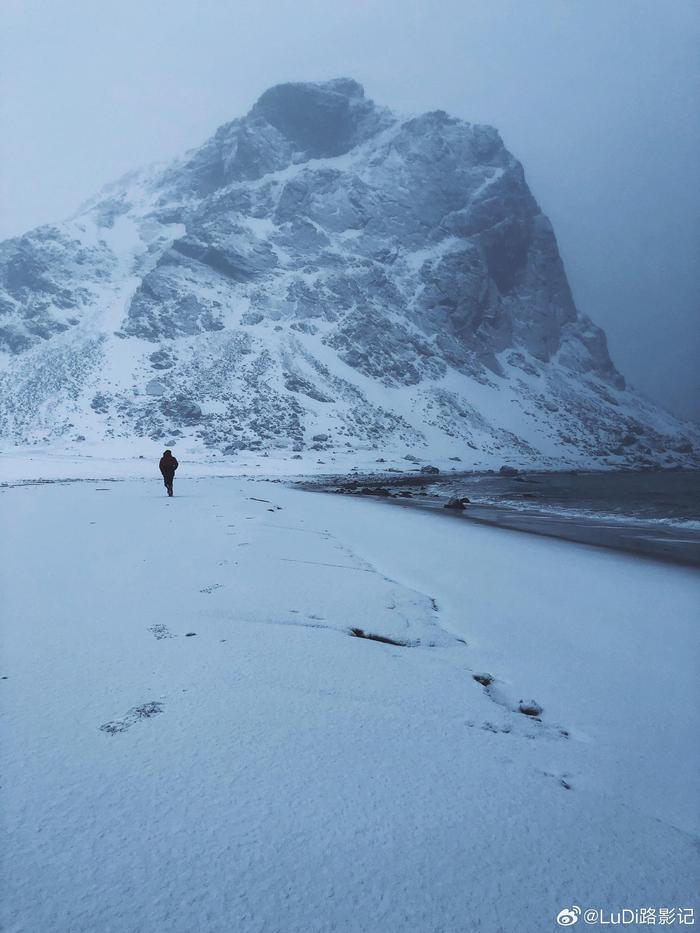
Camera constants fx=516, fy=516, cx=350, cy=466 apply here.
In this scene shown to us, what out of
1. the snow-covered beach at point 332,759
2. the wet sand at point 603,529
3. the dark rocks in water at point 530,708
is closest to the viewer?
the snow-covered beach at point 332,759

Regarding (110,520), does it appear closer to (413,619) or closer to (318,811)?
(413,619)

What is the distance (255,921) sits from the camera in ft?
4.46

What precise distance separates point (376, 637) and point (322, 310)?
294 ft

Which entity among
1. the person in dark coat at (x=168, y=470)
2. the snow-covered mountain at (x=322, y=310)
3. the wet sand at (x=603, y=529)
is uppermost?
the snow-covered mountain at (x=322, y=310)

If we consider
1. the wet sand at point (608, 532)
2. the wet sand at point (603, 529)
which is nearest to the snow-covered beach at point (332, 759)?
the wet sand at point (608, 532)

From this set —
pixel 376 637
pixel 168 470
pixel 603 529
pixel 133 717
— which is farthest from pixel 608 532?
pixel 133 717

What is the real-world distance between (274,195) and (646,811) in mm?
124539

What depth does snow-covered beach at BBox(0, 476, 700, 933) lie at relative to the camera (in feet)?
4.80

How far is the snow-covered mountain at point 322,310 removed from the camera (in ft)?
216

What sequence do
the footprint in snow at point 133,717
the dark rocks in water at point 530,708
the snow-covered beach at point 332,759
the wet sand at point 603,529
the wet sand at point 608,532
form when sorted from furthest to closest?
the wet sand at point 603,529 < the wet sand at point 608,532 < the dark rocks in water at point 530,708 < the footprint in snow at point 133,717 < the snow-covered beach at point 332,759

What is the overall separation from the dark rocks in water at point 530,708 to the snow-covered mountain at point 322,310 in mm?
51616

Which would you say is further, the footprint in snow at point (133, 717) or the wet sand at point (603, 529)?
the wet sand at point (603, 529)

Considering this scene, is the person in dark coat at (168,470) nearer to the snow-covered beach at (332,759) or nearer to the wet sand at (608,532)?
the wet sand at (608,532)

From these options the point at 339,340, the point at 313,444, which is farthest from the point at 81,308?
the point at 313,444
